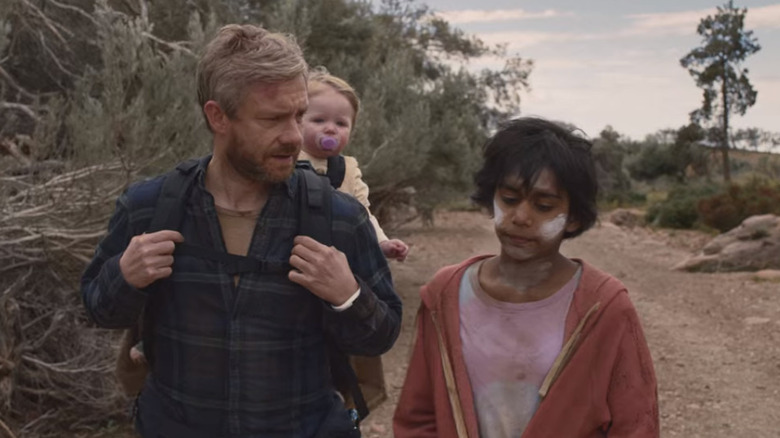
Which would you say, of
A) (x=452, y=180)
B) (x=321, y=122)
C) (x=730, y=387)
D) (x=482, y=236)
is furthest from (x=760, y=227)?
(x=321, y=122)

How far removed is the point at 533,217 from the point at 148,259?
37.5 inches

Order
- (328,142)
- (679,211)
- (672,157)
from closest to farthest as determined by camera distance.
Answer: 1. (328,142)
2. (679,211)
3. (672,157)

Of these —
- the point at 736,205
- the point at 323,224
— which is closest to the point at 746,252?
the point at 736,205

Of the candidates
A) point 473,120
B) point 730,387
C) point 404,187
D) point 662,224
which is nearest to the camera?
point 730,387

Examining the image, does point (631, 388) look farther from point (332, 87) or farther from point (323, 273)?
point (332, 87)

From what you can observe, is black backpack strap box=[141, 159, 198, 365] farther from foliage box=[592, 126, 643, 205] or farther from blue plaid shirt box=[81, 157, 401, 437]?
foliage box=[592, 126, 643, 205]

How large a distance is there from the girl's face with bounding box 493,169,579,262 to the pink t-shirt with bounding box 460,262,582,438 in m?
0.12

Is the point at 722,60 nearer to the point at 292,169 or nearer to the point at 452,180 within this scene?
the point at 452,180

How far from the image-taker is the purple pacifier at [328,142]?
3.18 metres

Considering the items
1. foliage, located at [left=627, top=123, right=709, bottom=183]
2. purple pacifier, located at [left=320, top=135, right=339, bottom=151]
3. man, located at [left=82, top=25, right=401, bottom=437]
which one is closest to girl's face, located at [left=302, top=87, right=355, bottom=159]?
purple pacifier, located at [left=320, top=135, right=339, bottom=151]

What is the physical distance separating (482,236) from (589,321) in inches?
751

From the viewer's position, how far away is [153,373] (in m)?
2.35

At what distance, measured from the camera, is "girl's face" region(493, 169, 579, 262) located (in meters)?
2.31

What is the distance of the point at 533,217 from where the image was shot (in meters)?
2.31
